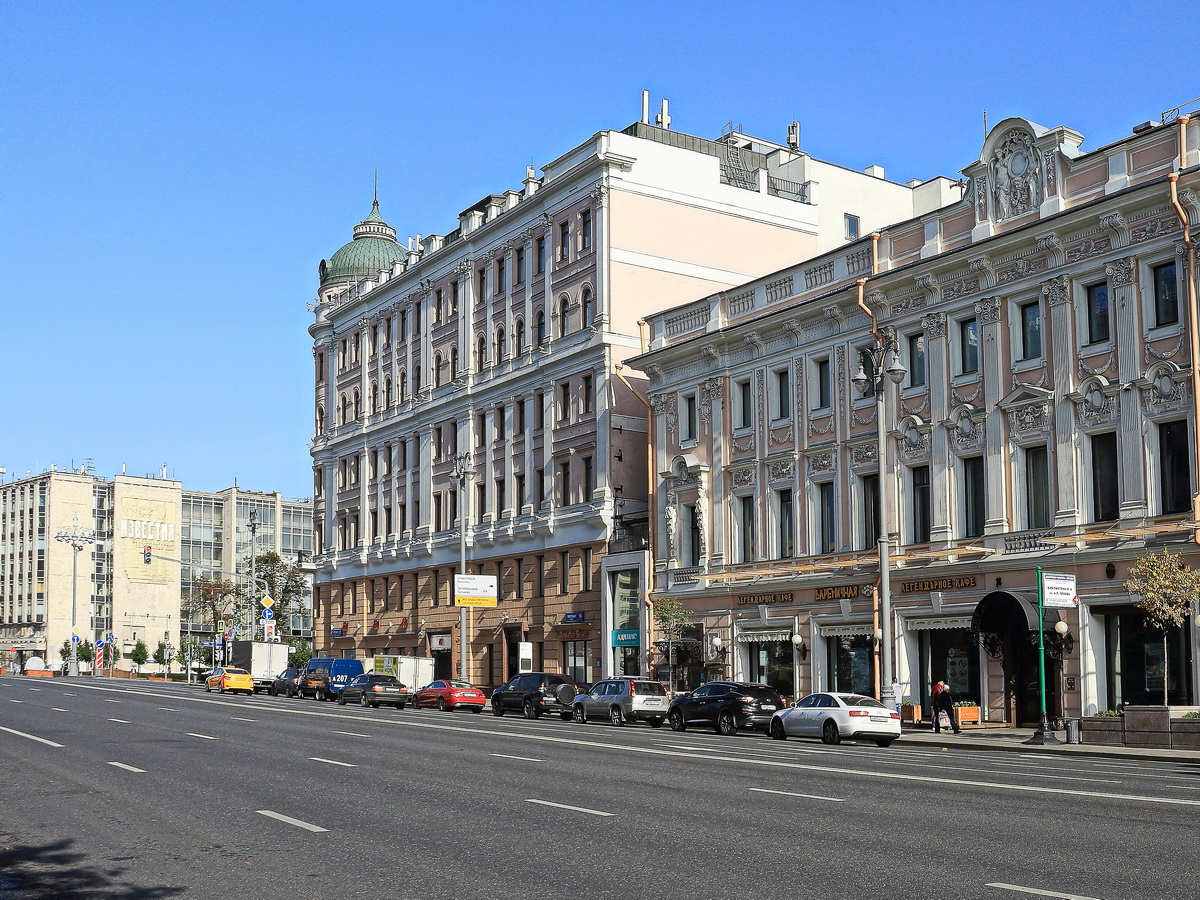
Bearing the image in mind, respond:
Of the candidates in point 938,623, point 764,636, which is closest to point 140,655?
point 764,636

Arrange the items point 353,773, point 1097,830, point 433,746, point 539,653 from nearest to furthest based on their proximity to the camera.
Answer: point 1097,830, point 353,773, point 433,746, point 539,653

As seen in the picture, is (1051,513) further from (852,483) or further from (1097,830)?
(1097,830)

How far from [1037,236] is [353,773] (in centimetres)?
2438

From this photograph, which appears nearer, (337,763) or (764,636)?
(337,763)

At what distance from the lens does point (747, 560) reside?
1842 inches

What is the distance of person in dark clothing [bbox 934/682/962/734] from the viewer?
35.1 metres

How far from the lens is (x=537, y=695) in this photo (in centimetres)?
4769

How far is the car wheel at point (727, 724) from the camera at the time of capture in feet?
123

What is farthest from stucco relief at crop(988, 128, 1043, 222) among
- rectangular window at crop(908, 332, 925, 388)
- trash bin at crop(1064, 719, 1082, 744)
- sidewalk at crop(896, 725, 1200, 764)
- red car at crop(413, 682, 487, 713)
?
red car at crop(413, 682, 487, 713)

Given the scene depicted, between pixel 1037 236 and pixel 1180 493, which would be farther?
pixel 1037 236

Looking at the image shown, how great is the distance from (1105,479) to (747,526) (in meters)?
14.5

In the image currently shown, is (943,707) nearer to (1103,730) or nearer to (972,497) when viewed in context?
(1103,730)

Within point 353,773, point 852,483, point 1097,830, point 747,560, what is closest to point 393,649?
point 747,560

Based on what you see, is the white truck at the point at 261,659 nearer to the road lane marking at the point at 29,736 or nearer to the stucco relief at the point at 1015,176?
the road lane marking at the point at 29,736
